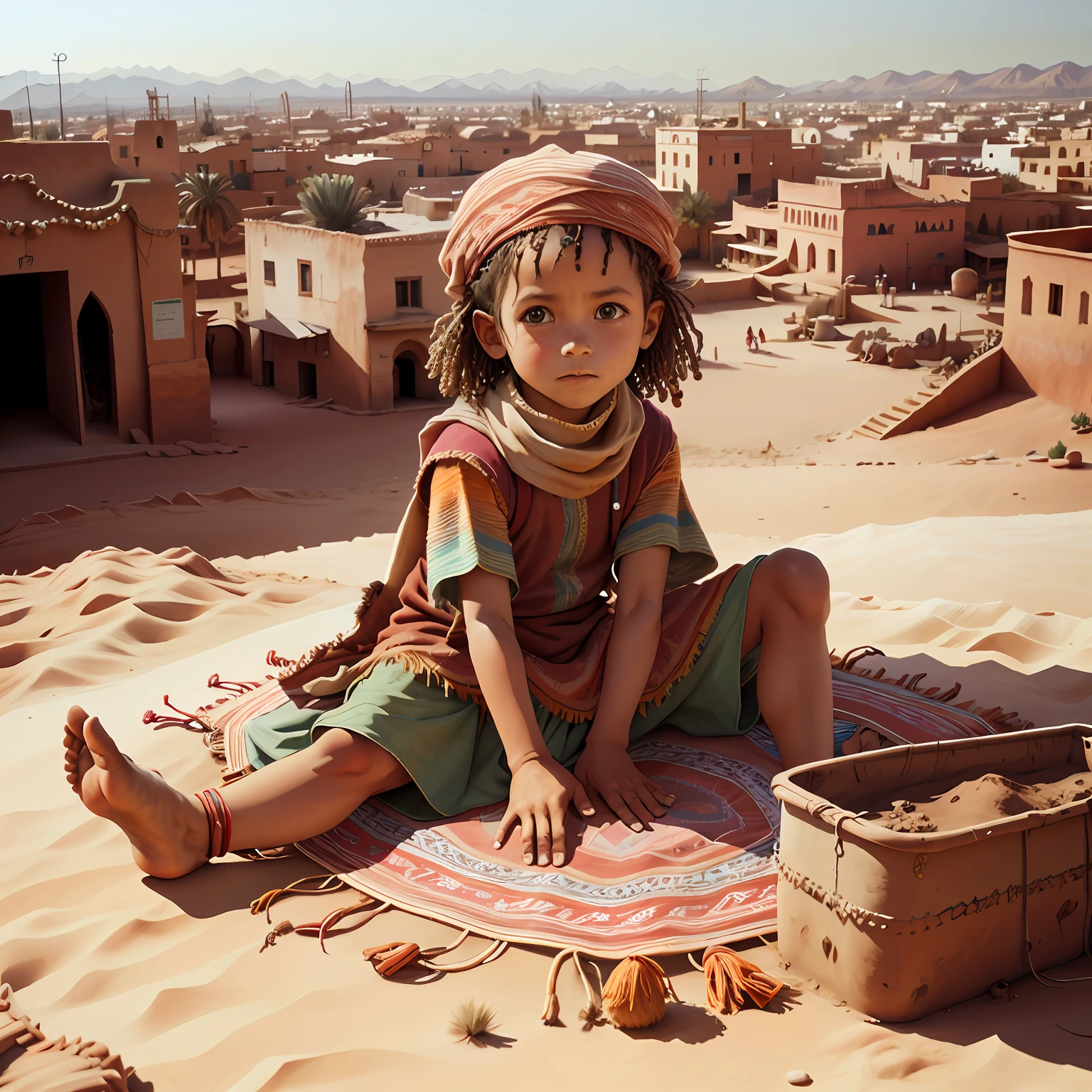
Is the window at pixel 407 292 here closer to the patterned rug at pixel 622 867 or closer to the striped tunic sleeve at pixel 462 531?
the striped tunic sleeve at pixel 462 531

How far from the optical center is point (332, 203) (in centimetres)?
2186

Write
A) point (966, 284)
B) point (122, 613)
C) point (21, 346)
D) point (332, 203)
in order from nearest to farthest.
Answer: point (122, 613)
point (21, 346)
point (332, 203)
point (966, 284)

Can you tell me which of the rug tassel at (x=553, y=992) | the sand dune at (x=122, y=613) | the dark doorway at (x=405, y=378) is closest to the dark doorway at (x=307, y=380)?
the dark doorway at (x=405, y=378)

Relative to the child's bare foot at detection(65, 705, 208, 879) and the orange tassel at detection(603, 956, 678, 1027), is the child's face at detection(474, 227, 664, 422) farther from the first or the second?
the orange tassel at detection(603, 956, 678, 1027)

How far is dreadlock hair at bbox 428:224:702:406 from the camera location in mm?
3400

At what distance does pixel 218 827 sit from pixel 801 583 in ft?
5.59

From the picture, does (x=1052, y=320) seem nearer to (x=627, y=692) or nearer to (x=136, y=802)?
(x=627, y=692)

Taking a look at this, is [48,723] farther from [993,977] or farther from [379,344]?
[379,344]

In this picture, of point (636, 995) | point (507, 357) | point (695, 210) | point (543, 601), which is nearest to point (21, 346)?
point (507, 357)

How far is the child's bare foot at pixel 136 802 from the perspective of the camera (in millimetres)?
2957

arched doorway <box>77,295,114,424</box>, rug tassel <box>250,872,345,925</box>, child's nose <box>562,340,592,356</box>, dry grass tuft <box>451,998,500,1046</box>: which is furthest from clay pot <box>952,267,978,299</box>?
dry grass tuft <box>451,998,500,1046</box>

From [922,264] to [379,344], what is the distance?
20118mm

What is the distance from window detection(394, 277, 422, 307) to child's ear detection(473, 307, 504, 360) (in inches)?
687

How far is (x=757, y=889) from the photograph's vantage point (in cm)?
299
